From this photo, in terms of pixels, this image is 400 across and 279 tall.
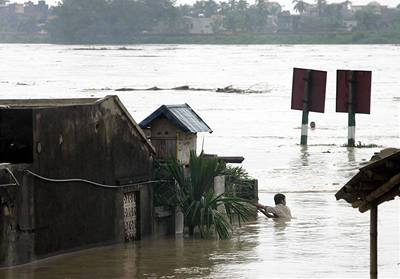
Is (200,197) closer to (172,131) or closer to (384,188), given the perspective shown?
(172,131)

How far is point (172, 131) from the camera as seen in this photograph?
18.6 meters

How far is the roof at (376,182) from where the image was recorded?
11047 mm

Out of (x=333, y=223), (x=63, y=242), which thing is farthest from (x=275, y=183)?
Answer: (x=63, y=242)

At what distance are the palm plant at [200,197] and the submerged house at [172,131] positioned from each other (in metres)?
0.29

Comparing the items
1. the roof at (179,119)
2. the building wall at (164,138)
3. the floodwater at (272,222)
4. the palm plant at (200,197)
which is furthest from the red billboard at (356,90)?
the palm plant at (200,197)

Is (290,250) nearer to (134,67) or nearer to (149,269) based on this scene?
(149,269)

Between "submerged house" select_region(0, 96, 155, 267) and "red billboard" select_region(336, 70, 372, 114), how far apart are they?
1478cm

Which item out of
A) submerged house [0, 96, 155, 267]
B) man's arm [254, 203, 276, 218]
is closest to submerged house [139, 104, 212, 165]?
submerged house [0, 96, 155, 267]

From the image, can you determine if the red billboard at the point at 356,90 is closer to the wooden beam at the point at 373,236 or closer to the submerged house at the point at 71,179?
the submerged house at the point at 71,179

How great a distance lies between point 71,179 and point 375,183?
6024 millimetres

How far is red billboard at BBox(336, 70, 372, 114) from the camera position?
106ft

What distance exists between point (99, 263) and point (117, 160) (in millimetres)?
1822

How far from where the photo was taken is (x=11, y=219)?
15.5m

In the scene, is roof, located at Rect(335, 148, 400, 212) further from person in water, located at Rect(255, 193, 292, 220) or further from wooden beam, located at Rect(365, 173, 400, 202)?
person in water, located at Rect(255, 193, 292, 220)
